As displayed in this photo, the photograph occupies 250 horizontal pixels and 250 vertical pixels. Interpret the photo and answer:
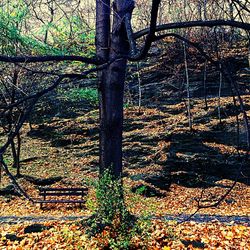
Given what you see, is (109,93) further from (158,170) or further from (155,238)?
(158,170)

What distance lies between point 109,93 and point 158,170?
7.73 meters

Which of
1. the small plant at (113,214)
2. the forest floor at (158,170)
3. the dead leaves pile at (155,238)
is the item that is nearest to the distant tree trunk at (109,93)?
Result: the small plant at (113,214)

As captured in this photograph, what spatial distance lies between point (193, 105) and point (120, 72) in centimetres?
1304

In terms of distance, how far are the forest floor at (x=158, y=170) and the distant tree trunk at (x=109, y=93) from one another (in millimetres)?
831

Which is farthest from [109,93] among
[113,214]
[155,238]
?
[155,238]

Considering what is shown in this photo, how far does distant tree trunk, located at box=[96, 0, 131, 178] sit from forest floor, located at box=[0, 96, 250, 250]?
0.83 metres

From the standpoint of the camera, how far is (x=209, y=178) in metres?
12.1

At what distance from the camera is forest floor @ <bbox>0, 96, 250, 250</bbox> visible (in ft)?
19.0

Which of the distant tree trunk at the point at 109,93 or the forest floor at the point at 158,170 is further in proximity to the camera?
the forest floor at the point at 158,170

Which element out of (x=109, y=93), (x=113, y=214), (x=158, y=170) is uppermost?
(x=109, y=93)

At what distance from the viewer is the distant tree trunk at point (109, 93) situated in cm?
554

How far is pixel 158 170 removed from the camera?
12.7 m

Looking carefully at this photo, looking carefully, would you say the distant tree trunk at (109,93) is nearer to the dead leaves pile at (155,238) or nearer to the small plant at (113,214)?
the small plant at (113,214)

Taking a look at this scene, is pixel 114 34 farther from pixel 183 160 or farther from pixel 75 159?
pixel 75 159
